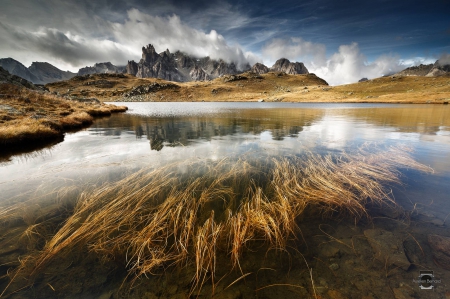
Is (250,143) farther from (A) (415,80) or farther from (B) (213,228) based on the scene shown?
(A) (415,80)

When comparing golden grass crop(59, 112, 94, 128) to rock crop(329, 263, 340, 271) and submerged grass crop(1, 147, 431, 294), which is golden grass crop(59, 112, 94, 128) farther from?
rock crop(329, 263, 340, 271)

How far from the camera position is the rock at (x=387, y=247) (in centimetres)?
449

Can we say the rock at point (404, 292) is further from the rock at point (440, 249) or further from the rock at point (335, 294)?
the rock at point (440, 249)

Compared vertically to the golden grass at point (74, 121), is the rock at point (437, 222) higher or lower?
lower

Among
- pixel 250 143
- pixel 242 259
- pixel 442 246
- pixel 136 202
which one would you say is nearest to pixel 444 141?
pixel 250 143

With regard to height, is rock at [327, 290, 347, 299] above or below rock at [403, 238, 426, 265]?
below

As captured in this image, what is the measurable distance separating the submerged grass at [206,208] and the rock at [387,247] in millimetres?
1024

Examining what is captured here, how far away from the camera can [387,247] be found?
491cm

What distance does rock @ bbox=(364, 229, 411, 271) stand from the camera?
4.49 m

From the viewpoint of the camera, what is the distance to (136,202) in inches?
277

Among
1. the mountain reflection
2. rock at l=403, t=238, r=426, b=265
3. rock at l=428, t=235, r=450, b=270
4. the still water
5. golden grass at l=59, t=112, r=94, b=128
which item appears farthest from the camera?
golden grass at l=59, t=112, r=94, b=128

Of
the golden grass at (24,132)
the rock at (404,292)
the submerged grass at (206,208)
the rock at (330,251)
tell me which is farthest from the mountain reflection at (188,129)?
the rock at (404,292)

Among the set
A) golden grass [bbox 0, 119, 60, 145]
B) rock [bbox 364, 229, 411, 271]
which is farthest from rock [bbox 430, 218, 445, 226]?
golden grass [bbox 0, 119, 60, 145]

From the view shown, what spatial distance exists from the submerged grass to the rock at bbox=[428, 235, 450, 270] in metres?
1.63
